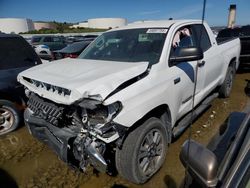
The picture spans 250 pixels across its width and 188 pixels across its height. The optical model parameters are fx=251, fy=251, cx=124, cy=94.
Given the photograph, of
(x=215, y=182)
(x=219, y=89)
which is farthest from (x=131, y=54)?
(x=219, y=89)

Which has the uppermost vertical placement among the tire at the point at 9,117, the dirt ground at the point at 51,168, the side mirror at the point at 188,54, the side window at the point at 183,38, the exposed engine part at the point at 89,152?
the side window at the point at 183,38

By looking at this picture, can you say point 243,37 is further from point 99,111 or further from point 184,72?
point 99,111

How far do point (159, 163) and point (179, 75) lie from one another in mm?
1197

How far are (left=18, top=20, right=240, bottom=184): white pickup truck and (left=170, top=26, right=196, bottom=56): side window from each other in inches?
0.6

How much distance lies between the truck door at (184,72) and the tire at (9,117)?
2943 mm

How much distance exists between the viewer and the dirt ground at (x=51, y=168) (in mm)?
3127

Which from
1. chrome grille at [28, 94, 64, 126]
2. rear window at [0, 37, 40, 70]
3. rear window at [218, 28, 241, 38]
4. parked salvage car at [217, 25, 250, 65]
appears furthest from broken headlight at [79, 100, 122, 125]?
rear window at [218, 28, 241, 38]

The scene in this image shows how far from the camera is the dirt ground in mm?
3127

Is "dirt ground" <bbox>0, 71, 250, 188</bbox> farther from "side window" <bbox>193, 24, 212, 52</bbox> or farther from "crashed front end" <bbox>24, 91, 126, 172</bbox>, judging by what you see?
"side window" <bbox>193, 24, 212, 52</bbox>

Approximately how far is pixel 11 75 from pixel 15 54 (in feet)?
1.88

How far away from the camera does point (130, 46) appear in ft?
12.2

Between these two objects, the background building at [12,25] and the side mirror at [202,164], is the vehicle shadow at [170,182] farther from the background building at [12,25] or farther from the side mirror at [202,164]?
the background building at [12,25]

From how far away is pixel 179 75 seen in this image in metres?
3.40

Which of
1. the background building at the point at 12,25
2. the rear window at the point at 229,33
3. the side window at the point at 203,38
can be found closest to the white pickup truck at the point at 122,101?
the side window at the point at 203,38
